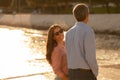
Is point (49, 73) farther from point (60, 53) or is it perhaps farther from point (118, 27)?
point (118, 27)

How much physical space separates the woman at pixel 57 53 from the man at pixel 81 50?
16 cm

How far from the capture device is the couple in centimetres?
507

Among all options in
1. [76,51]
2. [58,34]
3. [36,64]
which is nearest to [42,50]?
[36,64]

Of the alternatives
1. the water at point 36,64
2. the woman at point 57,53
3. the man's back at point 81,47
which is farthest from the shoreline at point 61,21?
the man's back at point 81,47

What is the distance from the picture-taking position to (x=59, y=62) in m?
5.41

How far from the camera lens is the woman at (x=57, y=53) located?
5398 millimetres

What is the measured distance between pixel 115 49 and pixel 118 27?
8.28m

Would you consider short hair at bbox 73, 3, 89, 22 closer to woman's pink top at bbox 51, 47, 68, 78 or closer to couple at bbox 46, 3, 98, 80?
couple at bbox 46, 3, 98, 80

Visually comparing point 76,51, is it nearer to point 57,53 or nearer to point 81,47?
point 81,47

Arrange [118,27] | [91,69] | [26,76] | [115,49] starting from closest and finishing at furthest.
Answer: [91,69]
[26,76]
[115,49]
[118,27]

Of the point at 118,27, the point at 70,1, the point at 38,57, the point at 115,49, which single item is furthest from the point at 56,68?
the point at 70,1

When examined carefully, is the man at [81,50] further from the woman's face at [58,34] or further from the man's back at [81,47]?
the woman's face at [58,34]

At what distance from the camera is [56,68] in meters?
5.39

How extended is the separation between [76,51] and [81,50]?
0.07 m
